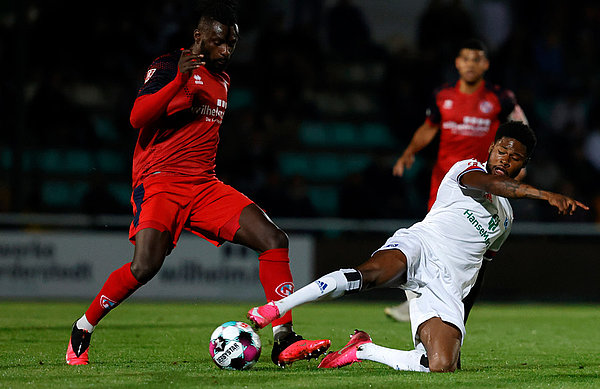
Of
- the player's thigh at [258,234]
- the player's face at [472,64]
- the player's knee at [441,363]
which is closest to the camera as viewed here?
the player's knee at [441,363]

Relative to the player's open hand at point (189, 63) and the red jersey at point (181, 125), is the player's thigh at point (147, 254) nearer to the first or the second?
the red jersey at point (181, 125)

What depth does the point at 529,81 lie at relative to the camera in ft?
51.0

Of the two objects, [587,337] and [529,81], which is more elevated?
[529,81]

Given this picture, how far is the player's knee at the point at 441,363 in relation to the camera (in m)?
5.10

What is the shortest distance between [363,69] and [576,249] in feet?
18.2

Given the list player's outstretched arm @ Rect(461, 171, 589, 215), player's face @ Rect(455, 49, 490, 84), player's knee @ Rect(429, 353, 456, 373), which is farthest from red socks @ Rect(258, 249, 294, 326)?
player's face @ Rect(455, 49, 490, 84)

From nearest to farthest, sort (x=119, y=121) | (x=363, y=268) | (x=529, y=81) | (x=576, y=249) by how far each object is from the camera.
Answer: (x=363, y=268) < (x=576, y=249) < (x=119, y=121) < (x=529, y=81)

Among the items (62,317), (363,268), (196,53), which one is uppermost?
(196,53)

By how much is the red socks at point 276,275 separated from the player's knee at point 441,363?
92 cm

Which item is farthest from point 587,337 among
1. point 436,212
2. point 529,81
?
point 529,81

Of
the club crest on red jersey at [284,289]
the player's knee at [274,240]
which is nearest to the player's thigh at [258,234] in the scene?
the player's knee at [274,240]

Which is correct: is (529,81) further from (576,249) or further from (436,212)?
(436,212)

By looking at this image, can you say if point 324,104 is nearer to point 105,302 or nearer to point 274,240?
point 274,240

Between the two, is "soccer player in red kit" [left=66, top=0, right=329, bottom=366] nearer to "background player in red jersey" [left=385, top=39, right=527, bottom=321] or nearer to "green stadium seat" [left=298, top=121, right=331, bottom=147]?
"background player in red jersey" [left=385, top=39, right=527, bottom=321]
